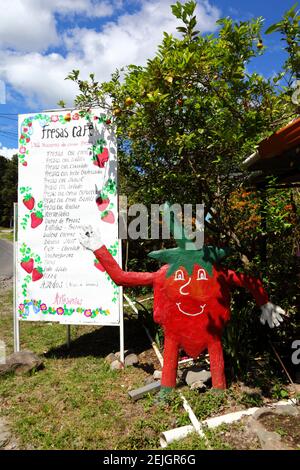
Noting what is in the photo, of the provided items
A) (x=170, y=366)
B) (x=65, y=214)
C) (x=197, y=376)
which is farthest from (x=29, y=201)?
(x=197, y=376)

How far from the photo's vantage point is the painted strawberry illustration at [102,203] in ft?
16.1

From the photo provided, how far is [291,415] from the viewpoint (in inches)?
128

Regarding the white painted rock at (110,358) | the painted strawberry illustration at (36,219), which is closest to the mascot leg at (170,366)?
the white painted rock at (110,358)

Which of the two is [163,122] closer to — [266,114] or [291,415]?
[266,114]

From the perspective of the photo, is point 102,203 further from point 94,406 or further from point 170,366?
point 94,406

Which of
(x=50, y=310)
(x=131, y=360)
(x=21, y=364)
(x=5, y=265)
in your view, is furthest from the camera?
(x=5, y=265)

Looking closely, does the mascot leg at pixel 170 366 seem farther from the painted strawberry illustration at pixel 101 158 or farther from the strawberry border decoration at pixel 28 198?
the strawberry border decoration at pixel 28 198

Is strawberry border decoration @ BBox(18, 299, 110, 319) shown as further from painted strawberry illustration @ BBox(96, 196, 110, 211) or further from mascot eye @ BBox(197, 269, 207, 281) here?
mascot eye @ BBox(197, 269, 207, 281)

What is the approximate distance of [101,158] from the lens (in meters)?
4.92

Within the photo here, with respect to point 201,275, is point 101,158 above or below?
above

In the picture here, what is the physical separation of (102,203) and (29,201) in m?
1.05

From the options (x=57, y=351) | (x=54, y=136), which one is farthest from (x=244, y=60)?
(x=57, y=351)

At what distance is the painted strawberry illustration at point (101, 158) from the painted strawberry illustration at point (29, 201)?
1013mm
